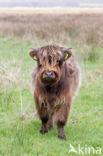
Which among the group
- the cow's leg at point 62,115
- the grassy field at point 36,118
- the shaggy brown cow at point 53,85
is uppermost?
the shaggy brown cow at point 53,85

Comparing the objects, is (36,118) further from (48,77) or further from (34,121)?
(48,77)

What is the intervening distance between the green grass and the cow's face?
893 millimetres

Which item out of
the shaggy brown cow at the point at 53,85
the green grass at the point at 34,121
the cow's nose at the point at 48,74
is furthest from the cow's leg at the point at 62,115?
the cow's nose at the point at 48,74

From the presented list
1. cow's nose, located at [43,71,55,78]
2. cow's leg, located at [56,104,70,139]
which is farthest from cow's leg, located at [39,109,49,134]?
cow's nose, located at [43,71,55,78]

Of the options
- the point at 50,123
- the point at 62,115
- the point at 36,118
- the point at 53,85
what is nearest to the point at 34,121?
the point at 36,118

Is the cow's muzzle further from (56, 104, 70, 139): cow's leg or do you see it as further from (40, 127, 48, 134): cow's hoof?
(40, 127, 48, 134): cow's hoof

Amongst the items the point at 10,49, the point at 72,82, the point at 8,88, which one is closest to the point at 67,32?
the point at 10,49

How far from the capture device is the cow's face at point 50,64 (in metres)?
6.08

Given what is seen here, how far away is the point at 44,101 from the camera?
6637mm

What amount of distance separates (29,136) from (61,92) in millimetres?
820

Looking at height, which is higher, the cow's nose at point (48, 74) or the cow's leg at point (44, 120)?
the cow's nose at point (48, 74)

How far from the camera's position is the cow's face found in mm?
6082

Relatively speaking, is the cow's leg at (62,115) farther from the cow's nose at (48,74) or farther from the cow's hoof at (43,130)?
the cow's nose at (48,74)

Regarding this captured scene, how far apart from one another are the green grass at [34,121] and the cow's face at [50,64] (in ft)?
2.93
